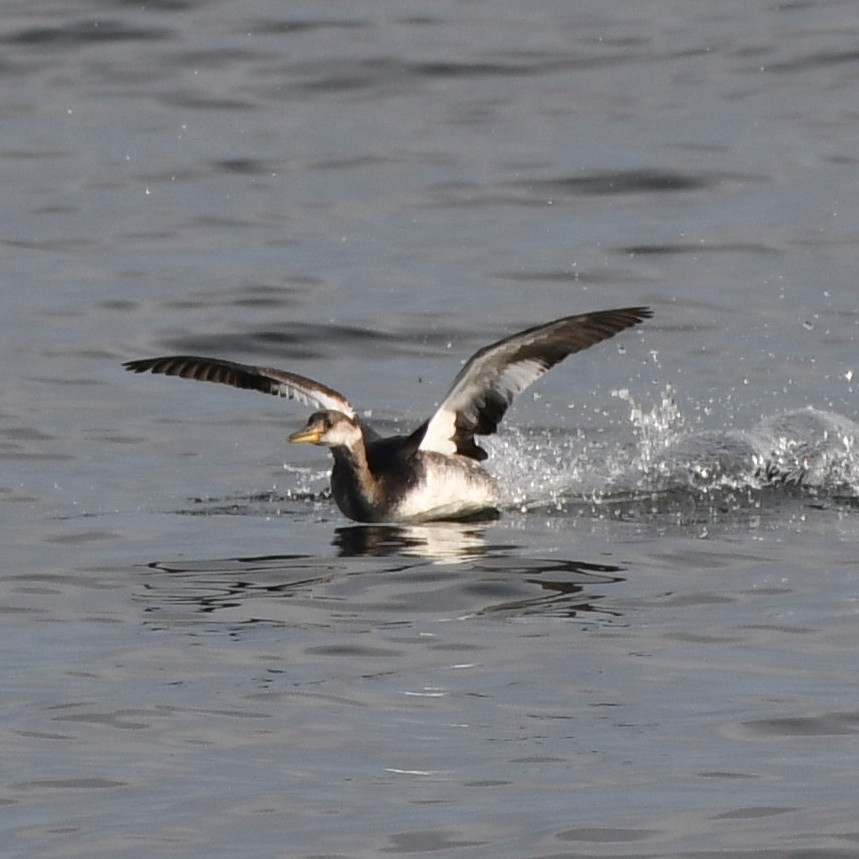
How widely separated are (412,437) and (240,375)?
1.05 metres

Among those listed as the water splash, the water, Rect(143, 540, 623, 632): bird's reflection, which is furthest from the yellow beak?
the water splash

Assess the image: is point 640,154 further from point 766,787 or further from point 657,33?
point 766,787

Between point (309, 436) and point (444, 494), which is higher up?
point (309, 436)

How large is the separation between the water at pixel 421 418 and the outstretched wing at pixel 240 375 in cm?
65

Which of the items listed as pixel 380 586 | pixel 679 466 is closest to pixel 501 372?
pixel 679 466

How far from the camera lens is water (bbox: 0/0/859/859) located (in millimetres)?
7129

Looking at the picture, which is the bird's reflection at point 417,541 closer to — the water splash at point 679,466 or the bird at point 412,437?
the bird at point 412,437

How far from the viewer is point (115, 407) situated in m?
15.3

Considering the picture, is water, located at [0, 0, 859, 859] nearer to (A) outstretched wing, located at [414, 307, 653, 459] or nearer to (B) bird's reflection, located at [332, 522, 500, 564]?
(B) bird's reflection, located at [332, 522, 500, 564]

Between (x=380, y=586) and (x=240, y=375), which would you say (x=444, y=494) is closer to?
(x=240, y=375)

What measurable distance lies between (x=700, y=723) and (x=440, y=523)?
4.65 metres

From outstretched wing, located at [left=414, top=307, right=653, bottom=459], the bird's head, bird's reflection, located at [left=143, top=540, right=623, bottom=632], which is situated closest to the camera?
bird's reflection, located at [left=143, top=540, right=623, bottom=632]

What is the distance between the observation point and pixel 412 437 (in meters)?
12.6

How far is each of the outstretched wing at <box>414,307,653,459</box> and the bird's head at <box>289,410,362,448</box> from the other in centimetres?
42
